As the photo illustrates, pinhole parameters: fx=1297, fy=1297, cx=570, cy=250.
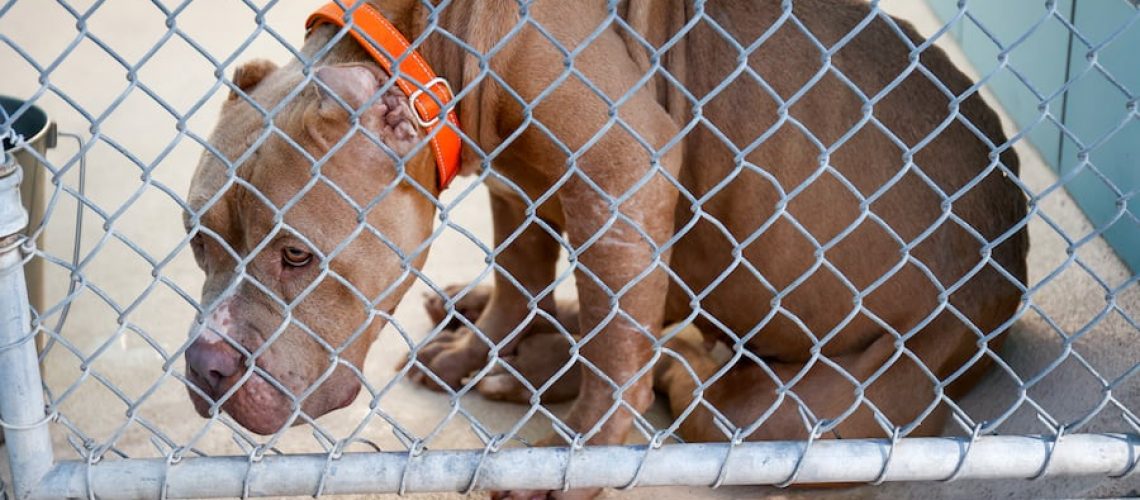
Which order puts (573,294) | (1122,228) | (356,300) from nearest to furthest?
1. (356,300)
2. (1122,228)
3. (573,294)

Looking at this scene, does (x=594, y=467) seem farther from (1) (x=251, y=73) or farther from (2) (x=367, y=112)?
(1) (x=251, y=73)

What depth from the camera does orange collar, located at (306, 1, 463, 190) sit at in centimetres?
259

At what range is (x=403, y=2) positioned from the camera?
2.80 m

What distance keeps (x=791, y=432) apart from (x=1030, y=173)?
176 centimetres

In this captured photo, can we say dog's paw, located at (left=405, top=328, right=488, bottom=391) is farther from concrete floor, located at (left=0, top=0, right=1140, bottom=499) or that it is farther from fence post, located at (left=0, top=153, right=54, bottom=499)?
fence post, located at (left=0, top=153, right=54, bottom=499)

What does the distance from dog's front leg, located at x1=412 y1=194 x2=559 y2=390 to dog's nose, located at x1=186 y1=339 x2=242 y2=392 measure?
1.13 m

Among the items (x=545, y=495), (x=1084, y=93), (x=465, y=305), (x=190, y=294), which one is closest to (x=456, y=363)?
(x=465, y=305)

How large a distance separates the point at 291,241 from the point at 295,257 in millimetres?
44

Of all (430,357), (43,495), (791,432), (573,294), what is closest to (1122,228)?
(791,432)

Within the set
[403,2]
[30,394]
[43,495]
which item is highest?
[403,2]

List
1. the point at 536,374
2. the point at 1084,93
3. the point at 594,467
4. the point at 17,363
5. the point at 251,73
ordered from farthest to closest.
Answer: the point at 1084,93 < the point at 536,374 < the point at 251,73 < the point at 594,467 < the point at 17,363

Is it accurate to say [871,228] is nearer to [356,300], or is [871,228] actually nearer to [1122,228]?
[1122,228]

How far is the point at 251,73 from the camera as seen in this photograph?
2893 mm

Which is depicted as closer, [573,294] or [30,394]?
[30,394]
